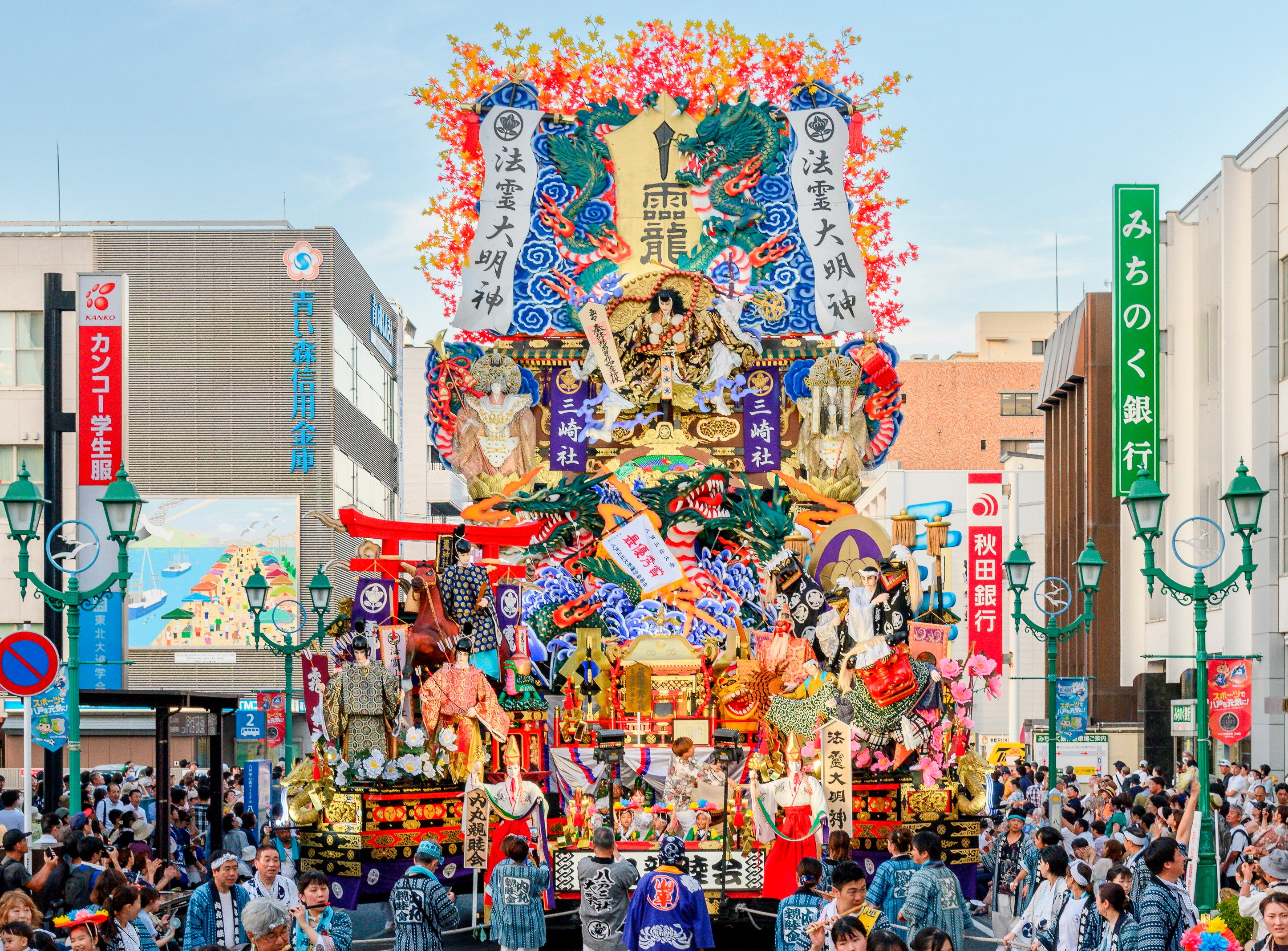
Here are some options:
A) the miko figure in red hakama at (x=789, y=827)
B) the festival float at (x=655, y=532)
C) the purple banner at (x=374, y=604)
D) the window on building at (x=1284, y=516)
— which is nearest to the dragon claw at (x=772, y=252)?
the festival float at (x=655, y=532)

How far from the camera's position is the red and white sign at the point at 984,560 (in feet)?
130

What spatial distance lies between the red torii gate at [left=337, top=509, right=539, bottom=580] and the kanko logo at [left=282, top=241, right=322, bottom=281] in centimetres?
2291

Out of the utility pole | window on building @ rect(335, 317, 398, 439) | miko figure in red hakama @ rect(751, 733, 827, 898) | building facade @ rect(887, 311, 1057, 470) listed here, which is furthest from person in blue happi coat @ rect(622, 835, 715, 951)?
building facade @ rect(887, 311, 1057, 470)

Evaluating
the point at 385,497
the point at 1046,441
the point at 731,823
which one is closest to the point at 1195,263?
the point at 1046,441

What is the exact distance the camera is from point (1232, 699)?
19.4 m

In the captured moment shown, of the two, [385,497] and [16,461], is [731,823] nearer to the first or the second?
[16,461]

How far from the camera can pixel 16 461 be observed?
42.8 metres

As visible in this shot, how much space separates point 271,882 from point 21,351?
1380 inches

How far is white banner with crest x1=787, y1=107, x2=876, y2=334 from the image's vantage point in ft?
84.8

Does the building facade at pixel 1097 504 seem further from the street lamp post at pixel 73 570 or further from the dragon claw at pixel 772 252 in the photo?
the street lamp post at pixel 73 570

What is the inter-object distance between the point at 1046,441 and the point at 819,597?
3195 cm

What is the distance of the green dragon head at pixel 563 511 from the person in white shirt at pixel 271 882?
1310 centimetres

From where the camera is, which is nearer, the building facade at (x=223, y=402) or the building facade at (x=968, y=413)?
the building facade at (x=223, y=402)

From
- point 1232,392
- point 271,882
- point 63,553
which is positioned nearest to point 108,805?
point 63,553
